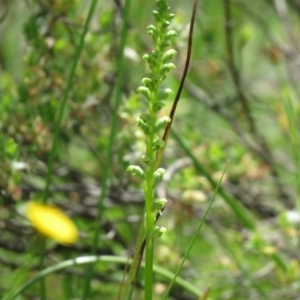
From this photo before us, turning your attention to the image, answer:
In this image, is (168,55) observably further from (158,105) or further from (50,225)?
(50,225)

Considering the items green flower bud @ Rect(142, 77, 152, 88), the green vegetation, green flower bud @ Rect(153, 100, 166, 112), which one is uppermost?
the green vegetation

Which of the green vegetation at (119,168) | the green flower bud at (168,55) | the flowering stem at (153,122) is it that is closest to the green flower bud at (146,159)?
the flowering stem at (153,122)

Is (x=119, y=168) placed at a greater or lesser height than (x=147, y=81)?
greater

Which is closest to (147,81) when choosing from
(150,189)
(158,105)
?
(158,105)

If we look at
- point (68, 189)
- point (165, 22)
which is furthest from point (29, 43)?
point (165, 22)

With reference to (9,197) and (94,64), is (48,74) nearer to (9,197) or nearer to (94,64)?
(94,64)

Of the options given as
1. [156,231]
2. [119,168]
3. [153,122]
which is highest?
[119,168]

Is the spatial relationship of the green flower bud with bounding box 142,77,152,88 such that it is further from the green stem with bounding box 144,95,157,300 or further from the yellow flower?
the yellow flower

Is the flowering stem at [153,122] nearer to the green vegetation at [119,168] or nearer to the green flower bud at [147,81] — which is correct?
the green flower bud at [147,81]

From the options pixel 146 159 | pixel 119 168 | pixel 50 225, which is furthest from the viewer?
pixel 119 168

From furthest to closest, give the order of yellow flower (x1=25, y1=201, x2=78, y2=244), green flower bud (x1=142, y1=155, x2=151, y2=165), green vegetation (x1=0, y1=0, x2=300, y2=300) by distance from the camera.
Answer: green vegetation (x1=0, y1=0, x2=300, y2=300) → yellow flower (x1=25, y1=201, x2=78, y2=244) → green flower bud (x1=142, y1=155, x2=151, y2=165)

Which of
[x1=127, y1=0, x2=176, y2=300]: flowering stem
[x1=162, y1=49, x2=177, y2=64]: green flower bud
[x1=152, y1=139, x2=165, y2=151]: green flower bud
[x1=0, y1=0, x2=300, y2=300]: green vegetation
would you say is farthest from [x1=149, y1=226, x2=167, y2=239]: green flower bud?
[x1=0, y1=0, x2=300, y2=300]: green vegetation
